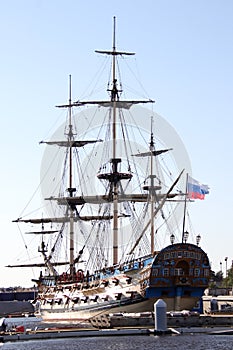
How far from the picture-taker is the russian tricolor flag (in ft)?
266

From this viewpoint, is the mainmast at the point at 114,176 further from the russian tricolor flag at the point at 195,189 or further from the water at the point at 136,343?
the water at the point at 136,343

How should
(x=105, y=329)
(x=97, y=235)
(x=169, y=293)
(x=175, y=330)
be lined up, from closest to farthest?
(x=175, y=330)
(x=105, y=329)
(x=169, y=293)
(x=97, y=235)

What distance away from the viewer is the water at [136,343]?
178ft

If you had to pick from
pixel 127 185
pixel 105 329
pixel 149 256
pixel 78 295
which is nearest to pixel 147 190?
pixel 127 185

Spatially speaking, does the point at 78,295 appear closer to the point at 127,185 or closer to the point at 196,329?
the point at 127,185

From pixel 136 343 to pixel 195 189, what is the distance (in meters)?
26.7

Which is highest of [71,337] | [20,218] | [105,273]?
[20,218]

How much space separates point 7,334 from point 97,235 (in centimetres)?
4225

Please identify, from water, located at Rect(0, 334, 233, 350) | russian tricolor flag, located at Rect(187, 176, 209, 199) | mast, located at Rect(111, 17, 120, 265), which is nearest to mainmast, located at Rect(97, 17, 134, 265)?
mast, located at Rect(111, 17, 120, 265)

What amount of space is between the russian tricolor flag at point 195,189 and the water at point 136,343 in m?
20.9

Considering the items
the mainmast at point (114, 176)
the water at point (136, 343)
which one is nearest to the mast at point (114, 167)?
the mainmast at point (114, 176)

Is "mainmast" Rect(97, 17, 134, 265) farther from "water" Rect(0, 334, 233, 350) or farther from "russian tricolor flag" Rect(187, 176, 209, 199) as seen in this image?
"water" Rect(0, 334, 233, 350)

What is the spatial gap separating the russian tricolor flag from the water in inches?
821

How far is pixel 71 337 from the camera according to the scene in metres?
64.0
